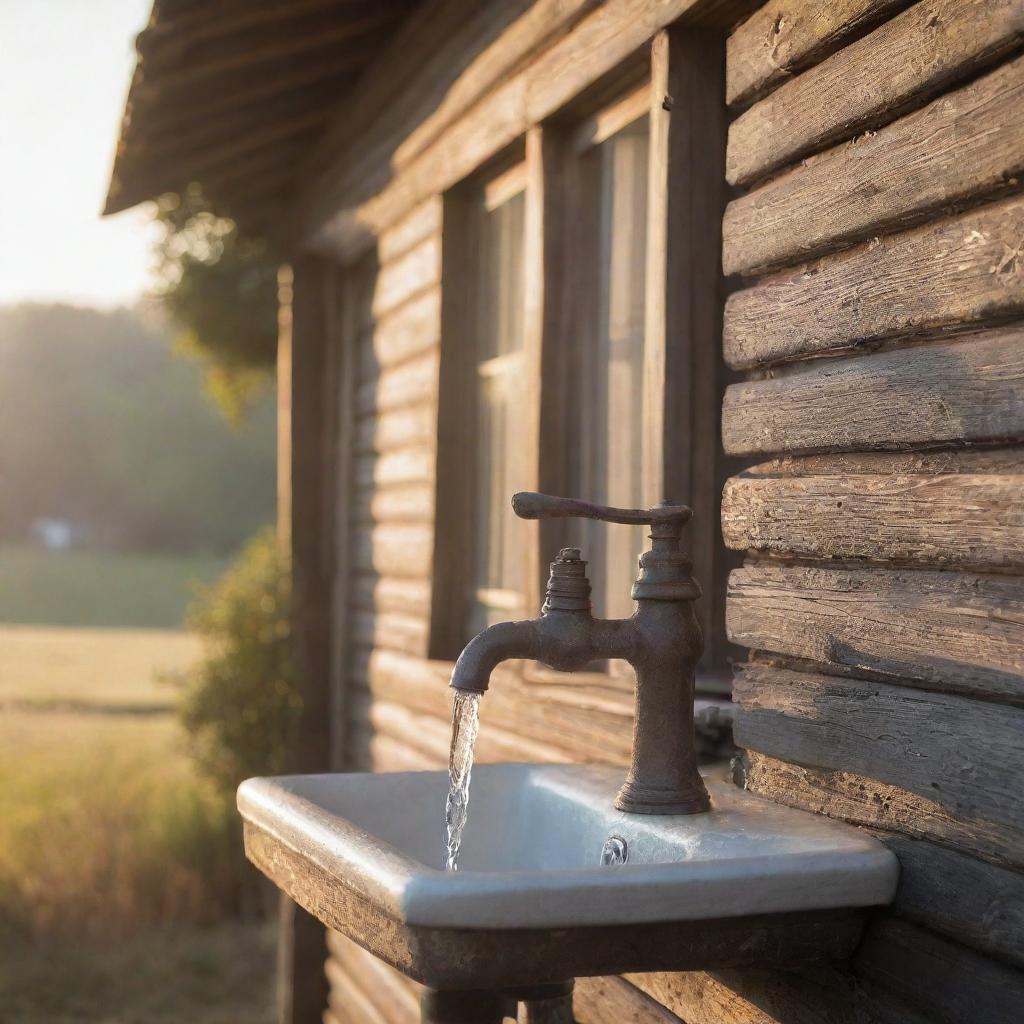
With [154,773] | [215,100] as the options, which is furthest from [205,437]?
[215,100]

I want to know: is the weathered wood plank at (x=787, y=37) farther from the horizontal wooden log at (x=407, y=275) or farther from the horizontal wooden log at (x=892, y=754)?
the horizontal wooden log at (x=407, y=275)

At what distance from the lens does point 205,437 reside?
146 ft

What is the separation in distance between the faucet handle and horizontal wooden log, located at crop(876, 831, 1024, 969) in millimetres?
541

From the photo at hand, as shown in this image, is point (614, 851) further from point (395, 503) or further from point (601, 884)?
point (395, 503)

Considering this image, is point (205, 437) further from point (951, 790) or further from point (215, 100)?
point (951, 790)

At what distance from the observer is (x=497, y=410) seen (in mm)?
3965

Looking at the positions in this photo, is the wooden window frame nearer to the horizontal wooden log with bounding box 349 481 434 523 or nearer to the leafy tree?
the horizontal wooden log with bounding box 349 481 434 523

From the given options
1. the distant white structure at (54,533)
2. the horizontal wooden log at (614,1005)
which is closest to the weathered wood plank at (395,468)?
the horizontal wooden log at (614,1005)

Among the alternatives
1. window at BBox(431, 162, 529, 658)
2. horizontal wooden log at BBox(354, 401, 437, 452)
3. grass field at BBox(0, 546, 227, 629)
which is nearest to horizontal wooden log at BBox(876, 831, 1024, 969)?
window at BBox(431, 162, 529, 658)

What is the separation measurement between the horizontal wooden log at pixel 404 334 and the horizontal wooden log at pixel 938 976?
2567mm

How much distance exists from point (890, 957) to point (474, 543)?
237 centimetres

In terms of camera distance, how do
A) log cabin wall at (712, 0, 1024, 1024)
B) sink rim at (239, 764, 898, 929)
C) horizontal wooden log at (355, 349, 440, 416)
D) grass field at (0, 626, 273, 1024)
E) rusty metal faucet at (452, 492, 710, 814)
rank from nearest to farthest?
sink rim at (239, 764, 898, 929) → log cabin wall at (712, 0, 1024, 1024) → rusty metal faucet at (452, 492, 710, 814) → horizontal wooden log at (355, 349, 440, 416) → grass field at (0, 626, 273, 1024)

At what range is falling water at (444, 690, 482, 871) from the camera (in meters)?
2.06

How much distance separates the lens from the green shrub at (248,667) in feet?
20.9
